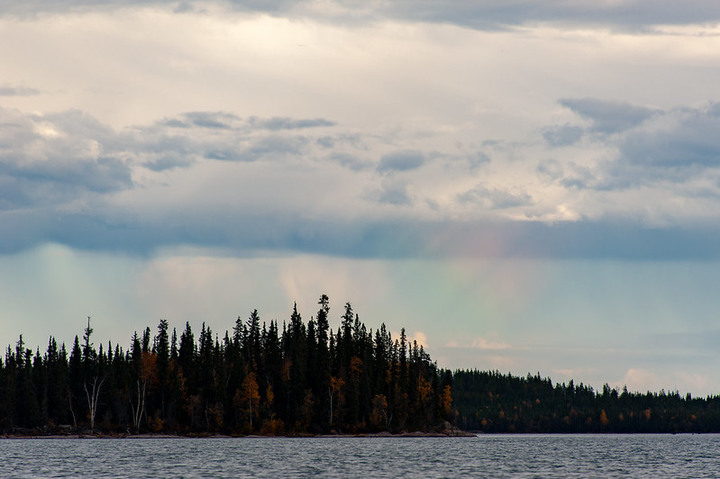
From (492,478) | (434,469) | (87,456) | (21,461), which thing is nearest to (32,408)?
(87,456)

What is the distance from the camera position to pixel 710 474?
104 m

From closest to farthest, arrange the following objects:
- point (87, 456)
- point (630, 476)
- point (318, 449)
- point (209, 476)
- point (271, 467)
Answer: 1. point (209, 476)
2. point (630, 476)
3. point (271, 467)
4. point (87, 456)
5. point (318, 449)

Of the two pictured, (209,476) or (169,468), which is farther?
(169,468)

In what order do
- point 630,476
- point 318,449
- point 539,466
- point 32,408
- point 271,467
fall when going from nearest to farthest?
point 630,476 < point 271,467 < point 539,466 < point 318,449 < point 32,408

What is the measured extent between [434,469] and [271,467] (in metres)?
19.1

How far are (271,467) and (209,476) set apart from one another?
16.0m

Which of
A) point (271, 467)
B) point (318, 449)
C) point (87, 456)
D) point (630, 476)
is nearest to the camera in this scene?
point (630, 476)

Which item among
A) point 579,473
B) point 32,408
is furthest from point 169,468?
point 32,408

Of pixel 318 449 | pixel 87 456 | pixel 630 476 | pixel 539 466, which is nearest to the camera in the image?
pixel 630 476

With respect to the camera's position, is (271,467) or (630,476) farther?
(271,467)

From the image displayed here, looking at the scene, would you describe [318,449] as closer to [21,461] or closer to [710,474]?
[21,461]

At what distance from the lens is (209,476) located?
91.2 metres

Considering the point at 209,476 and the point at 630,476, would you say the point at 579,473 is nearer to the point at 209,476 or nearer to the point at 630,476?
the point at 630,476

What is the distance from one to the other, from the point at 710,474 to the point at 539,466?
70.8 feet
